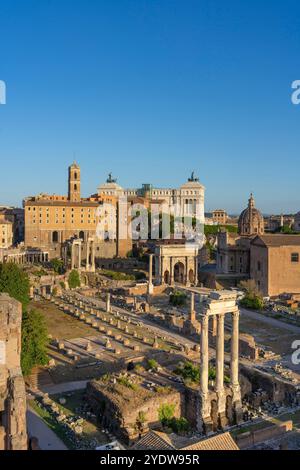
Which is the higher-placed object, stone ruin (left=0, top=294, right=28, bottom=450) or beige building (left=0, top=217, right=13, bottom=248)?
beige building (left=0, top=217, right=13, bottom=248)

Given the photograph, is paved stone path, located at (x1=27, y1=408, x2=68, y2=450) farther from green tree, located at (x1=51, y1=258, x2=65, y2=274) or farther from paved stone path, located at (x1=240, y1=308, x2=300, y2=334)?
green tree, located at (x1=51, y1=258, x2=65, y2=274)

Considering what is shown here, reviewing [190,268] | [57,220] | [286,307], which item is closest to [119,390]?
[286,307]

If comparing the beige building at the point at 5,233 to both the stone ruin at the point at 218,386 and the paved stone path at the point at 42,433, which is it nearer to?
the paved stone path at the point at 42,433

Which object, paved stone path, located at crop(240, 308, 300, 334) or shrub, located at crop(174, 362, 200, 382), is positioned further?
paved stone path, located at crop(240, 308, 300, 334)

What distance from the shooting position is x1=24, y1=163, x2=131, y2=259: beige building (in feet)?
280

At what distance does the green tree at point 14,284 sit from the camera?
124 ft

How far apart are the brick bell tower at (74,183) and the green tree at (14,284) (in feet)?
190

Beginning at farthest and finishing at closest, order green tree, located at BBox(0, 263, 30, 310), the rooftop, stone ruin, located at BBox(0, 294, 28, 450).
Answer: the rooftop, green tree, located at BBox(0, 263, 30, 310), stone ruin, located at BBox(0, 294, 28, 450)

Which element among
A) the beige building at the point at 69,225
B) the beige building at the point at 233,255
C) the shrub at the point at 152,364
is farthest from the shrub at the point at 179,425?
the beige building at the point at 69,225

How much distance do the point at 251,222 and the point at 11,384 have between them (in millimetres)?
56104

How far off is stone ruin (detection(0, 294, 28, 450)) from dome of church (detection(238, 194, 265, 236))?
53131mm

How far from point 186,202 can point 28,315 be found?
110521mm

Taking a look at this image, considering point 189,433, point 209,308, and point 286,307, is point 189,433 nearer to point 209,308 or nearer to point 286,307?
point 209,308

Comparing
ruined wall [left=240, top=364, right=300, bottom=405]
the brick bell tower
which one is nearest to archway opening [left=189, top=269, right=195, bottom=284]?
the brick bell tower
